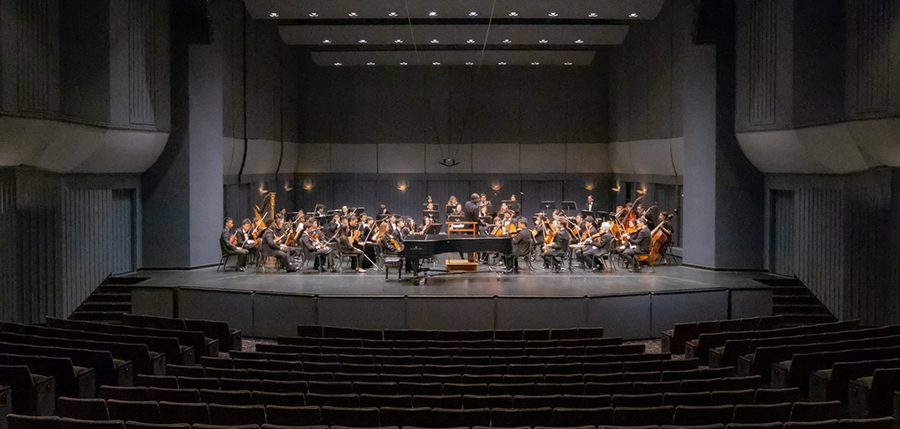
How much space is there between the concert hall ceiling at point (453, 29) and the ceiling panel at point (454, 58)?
0.03 meters

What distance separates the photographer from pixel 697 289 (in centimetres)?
1334

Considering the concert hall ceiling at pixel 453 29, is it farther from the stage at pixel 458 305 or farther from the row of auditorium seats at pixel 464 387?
the row of auditorium seats at pixel 464 387

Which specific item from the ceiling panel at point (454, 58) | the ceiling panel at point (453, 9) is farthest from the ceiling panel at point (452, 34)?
the ceiling panel at point (453, 9)

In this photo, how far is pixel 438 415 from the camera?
19.7 ft

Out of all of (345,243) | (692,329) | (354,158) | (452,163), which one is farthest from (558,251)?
(354,158)

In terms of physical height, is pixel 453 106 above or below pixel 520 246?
above

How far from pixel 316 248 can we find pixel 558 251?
5609 mm

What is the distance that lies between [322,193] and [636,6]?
523 inches

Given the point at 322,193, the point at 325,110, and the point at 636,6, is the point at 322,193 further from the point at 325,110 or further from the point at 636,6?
the point at 636,6

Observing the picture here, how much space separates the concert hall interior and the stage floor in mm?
141

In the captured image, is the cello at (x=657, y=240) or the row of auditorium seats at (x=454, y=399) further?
the cello at (x=657, y=240)

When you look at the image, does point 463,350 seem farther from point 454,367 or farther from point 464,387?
point 464,387

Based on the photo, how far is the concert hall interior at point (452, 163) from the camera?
12.9m

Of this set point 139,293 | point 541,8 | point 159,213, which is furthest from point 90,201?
point 541,8
